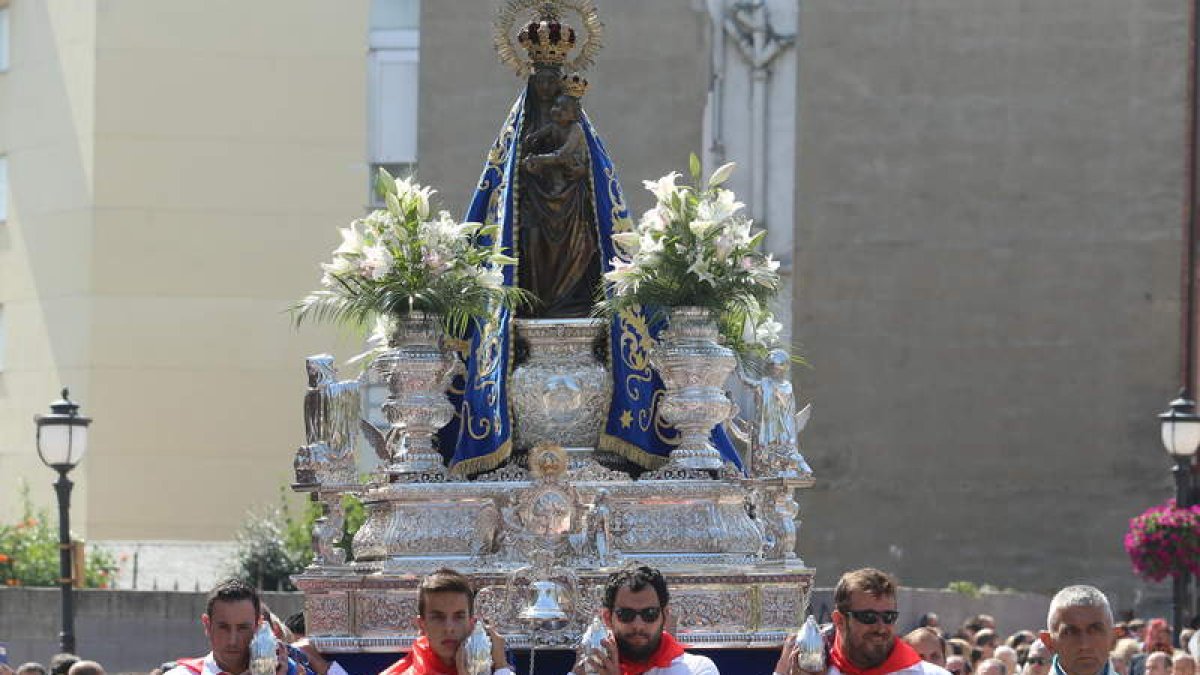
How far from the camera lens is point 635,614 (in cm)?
945

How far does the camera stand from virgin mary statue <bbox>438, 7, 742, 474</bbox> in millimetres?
13758

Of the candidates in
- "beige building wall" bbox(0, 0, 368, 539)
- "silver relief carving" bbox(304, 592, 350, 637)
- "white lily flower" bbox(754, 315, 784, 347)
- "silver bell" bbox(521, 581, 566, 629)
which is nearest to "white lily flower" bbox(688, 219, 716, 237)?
"white lily flower" bbox(754, 315, 784, 347)

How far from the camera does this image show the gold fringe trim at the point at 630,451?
539 inches

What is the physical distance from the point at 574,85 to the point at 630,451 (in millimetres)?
1981

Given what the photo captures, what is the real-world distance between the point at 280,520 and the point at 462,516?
20.8 metres

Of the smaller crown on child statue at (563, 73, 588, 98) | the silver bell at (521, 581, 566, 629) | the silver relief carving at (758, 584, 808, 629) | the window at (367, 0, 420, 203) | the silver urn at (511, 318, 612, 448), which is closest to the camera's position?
the silver bell at (521, 581, 566, 629)

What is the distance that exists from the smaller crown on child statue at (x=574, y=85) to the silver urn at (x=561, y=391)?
4.10 feet

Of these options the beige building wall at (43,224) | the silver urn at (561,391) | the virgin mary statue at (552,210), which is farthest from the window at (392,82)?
the silver urn at (561,391)

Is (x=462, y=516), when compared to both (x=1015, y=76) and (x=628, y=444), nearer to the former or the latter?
(x=628, y=444)

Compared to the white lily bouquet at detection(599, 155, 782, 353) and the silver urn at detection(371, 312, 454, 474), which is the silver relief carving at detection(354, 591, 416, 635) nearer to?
the silver urn at detection(371, 312, 454, 474)

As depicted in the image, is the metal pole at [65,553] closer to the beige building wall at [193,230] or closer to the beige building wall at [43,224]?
the beige building wall at [193,230]

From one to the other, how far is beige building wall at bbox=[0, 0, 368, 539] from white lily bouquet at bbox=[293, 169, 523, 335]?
2544 cm

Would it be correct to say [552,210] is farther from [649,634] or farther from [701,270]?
[649,634]

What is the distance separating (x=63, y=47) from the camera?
39.3m
